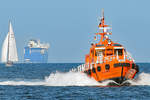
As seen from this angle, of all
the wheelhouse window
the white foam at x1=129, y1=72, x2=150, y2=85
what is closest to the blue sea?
the white foam at x1=129, y1=72, x2=150, y2=85

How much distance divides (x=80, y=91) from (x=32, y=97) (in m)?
5.43

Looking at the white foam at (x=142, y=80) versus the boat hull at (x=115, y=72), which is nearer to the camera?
the boat hull at (x=115, y=72)

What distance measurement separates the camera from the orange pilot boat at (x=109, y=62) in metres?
44.9

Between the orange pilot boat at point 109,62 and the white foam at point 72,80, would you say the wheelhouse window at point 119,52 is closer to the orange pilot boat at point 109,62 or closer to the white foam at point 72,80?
the orange pilot boat at point 109,62

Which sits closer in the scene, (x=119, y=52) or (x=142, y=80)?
(x=119, y=52)

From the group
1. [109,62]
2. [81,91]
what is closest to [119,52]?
[109,62]

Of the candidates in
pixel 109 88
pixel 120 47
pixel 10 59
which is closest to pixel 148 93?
pixel 109 88

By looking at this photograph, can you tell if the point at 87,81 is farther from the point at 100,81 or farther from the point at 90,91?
the point at 90,91

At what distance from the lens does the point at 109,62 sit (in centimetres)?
4509

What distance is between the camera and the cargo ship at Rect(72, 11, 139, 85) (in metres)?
44.9

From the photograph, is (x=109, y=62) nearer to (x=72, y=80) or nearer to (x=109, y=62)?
(x=109, y=62)

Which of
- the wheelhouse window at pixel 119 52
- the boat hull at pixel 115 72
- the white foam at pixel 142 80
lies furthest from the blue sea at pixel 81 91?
the wheelhouse window at pixel 119 52

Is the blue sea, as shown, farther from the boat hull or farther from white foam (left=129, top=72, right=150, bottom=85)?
the boat hull

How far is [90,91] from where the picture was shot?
1668 inches
